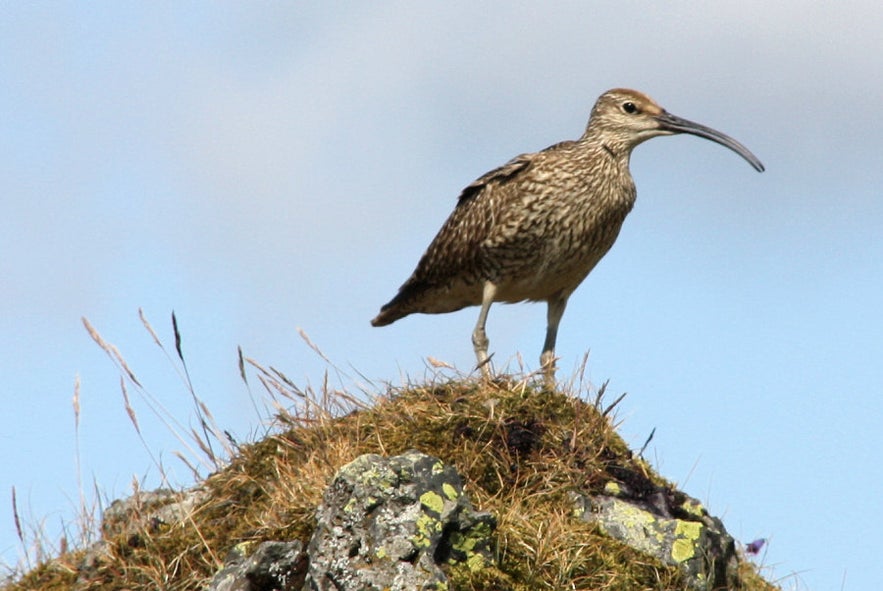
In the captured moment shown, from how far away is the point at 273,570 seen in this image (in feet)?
24.3

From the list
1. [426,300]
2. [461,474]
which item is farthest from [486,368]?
[426,300]

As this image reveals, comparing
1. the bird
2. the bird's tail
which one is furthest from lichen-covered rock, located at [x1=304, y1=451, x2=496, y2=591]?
the bird's tail

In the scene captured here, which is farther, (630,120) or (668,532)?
(630,120)

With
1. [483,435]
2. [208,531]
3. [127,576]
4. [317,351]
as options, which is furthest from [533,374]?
[127,576]

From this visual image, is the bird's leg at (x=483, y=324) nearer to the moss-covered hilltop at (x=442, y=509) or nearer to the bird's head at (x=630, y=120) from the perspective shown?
the bird's head at (x=630, y=120)

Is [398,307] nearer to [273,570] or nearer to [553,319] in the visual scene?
[553,319]

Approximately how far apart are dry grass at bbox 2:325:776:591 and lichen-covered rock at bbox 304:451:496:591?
21 centimetres

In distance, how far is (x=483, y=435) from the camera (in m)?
8.45

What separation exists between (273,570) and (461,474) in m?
1.38

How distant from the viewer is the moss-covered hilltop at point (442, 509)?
732 centimetres

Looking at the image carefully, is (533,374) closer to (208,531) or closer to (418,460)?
(418,460)

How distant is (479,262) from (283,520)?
4.63 meters

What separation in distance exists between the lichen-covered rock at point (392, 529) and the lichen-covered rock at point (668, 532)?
0.98 m

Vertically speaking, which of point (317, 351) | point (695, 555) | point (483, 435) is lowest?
point (695, 555)
